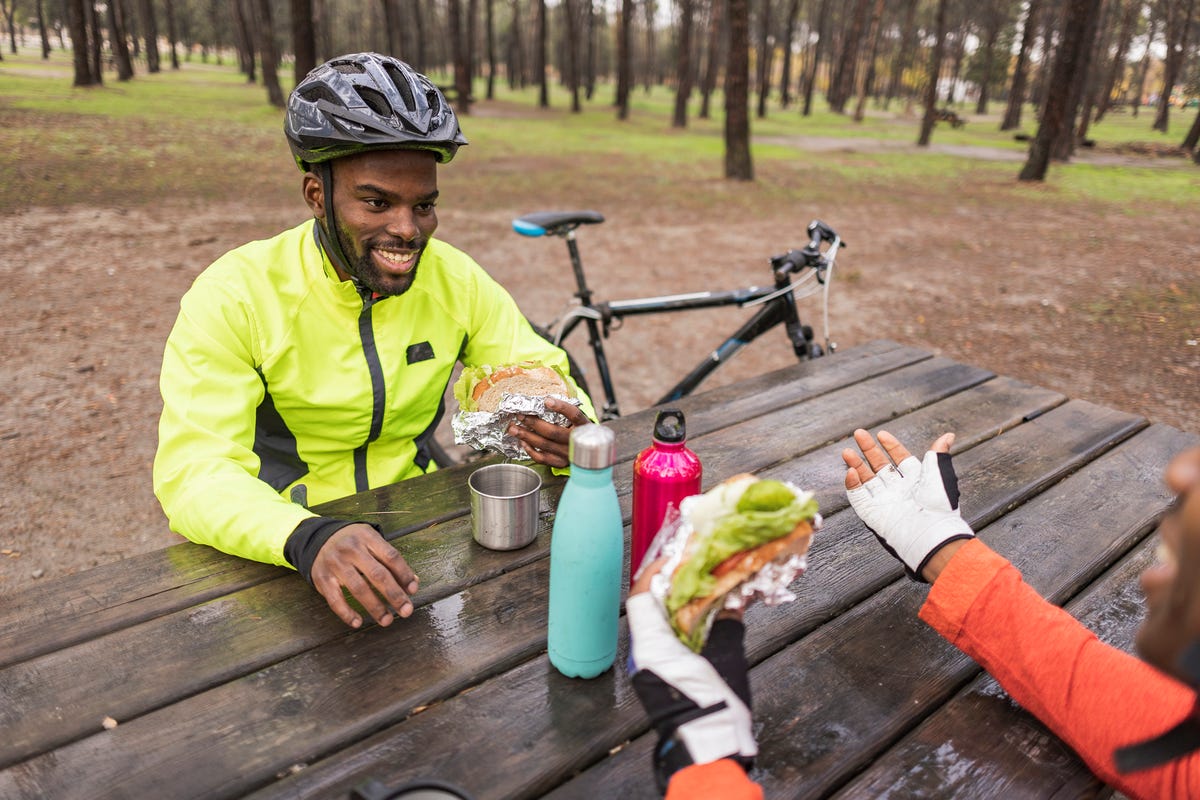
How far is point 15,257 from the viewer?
6.89 meters

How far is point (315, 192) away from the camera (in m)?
2.04

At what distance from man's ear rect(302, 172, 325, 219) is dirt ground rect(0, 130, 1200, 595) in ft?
7.16

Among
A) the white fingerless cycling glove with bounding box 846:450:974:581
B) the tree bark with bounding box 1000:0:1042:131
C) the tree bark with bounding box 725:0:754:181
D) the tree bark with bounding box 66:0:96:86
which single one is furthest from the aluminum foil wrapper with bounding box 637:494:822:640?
the tree bark with bounding box 1000:0:1042:131

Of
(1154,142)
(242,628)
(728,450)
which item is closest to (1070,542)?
(728,450)

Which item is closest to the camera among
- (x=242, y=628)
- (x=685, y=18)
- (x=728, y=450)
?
(x=242, y=628)

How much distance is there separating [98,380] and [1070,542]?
17.5ft

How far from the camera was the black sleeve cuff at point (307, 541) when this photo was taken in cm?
145

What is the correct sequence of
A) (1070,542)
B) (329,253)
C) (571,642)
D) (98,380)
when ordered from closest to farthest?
1. (571,642)
2. (1070,542)
3. (329,253)
4. (98,380)

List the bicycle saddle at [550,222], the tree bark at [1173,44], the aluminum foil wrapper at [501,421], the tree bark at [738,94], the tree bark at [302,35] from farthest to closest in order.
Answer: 1. the tree bark at [1173,44]
2. the tree bark at [738,94]
3. the tree bark at [302,35]
4. the bicycle saddle at [550,222]
5. the aluminum foil wrapper at [501,421]

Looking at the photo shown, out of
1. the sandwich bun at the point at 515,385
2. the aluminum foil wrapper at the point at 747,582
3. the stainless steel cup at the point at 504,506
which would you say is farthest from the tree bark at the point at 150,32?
the aluminum foil wrapper at the point at 747,582

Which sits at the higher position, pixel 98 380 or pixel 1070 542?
pixel 1070 542

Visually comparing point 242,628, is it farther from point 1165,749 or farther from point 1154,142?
point 1154,142

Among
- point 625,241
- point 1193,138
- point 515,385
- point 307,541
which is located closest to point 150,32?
point 625,241

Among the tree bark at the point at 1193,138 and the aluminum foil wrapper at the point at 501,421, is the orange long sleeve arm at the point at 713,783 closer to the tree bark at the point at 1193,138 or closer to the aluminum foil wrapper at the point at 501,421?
the aluminum foil wrapper at the point at 501,421
